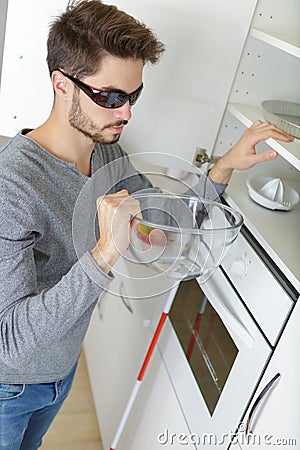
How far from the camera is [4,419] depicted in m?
1.29

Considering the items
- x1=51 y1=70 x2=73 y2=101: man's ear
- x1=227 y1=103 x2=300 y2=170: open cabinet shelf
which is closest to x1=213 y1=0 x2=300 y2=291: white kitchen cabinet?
x1=227 y1=103 x2=300 y2=170: open cabinet shelf

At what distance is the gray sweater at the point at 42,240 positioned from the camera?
3.40ft

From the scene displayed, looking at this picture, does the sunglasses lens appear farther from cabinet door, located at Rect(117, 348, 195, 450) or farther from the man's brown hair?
cabinet door, located at Rect(117, 348, 195, 450)

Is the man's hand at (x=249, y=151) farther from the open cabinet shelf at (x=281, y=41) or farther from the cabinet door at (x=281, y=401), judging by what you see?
the cabinet door at (x=281, y=401)

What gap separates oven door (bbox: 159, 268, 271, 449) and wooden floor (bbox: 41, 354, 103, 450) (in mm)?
679

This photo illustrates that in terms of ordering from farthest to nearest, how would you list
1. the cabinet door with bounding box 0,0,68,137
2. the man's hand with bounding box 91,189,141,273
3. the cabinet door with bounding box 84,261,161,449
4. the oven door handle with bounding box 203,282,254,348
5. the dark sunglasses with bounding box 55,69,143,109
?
the cabinet door with bounding box 84,261,161,449, the cabinet door with bounding box 0,0,68,137, the oven door handle with bounding box 203,282,254,348, the dark sunglasses with bounding box 55,69,143,109, the man's hand with bounding box 91,189,141,273

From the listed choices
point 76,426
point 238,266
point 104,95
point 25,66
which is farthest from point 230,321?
point 76,426

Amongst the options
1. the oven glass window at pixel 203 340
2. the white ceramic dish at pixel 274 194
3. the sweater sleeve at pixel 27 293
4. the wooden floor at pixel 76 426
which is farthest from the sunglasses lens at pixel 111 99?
the wooden floor at pixel 76 426

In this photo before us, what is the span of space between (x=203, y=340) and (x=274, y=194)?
429mm

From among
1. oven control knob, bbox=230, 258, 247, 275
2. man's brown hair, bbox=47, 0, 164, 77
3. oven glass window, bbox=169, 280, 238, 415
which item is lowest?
oven glass window, bbox=169, 280, 238, 415

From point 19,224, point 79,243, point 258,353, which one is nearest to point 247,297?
point 258,353

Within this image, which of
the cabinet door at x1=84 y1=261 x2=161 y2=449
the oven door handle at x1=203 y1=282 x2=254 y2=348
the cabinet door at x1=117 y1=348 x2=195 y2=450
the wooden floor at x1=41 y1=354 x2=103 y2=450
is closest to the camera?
the oven door handle at x1=203 y1=282 x2=254 y2=348

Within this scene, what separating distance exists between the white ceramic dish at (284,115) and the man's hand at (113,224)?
0.47 meters

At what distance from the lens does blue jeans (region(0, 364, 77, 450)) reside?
1.28 meters
